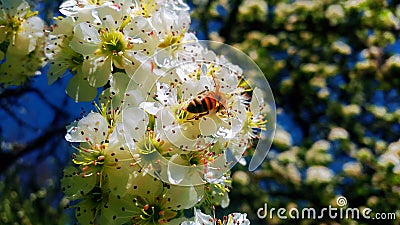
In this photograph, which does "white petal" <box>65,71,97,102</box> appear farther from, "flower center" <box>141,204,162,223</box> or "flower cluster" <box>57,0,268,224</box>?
"flower center" <box>141,204,162,223</box>

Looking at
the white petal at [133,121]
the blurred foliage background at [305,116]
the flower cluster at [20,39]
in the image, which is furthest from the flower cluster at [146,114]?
the blurred foliage background at [305,116]

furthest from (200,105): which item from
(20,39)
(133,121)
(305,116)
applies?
(305,116)

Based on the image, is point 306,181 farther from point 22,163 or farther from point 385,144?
point 22,163

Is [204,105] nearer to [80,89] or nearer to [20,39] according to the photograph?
[80,89]

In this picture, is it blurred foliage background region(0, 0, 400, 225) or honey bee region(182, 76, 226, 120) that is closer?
honey bee region(182, 76, 226, 120)

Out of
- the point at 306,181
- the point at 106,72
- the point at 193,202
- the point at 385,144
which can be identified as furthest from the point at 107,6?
the point at 385,144

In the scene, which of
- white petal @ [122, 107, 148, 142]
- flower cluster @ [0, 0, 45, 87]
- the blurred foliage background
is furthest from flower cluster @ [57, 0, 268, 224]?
the blurred foliage background
